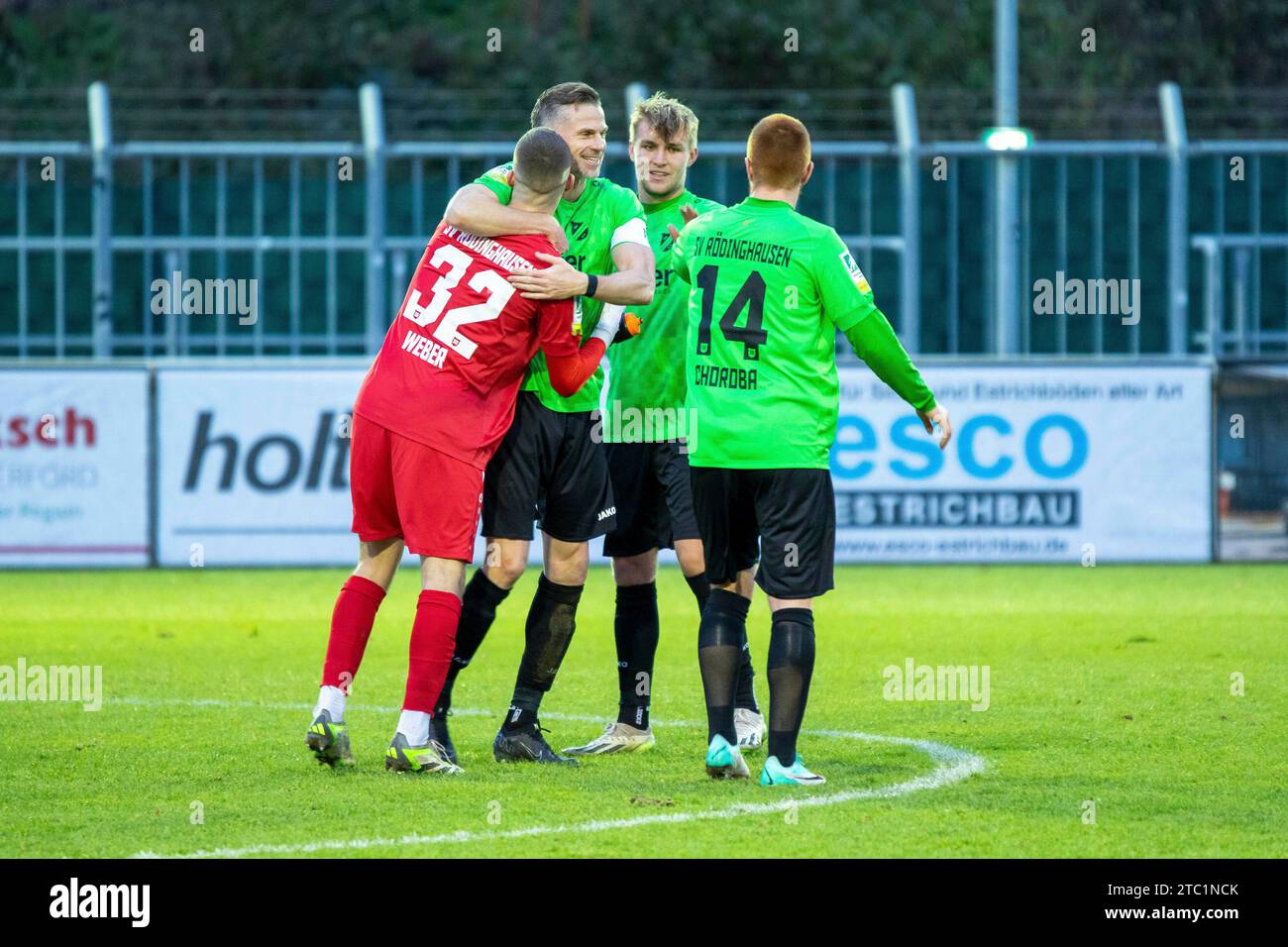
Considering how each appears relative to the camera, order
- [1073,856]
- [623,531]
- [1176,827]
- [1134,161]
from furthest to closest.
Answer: [1134,161], [623,531], [1176,827], [1073,856]

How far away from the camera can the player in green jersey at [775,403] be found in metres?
5.97

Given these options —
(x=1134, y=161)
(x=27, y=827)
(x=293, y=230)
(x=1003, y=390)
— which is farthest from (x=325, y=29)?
(x=27, y=827)

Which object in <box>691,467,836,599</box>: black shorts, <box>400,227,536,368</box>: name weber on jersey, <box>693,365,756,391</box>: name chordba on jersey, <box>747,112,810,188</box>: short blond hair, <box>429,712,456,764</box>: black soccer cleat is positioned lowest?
<box>429,712,456,764</box>: black soccer cleat

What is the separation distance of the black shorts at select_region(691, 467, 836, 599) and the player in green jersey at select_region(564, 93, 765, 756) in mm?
946

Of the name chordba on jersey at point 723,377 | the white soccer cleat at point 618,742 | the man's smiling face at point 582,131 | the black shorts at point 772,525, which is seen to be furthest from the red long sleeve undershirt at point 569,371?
the white soccer cleat at point 618,742

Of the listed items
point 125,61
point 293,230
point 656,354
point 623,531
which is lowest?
point 623,531

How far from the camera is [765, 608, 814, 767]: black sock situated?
5930 mm

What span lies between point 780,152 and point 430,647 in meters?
1.91

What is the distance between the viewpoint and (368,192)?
16.1m

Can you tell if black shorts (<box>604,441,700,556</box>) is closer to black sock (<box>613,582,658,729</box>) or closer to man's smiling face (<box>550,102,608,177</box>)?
black sock (<box>613,582,658,729</box>)

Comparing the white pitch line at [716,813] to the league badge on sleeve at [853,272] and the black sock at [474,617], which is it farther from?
the league badge on sleeve at [853,272]

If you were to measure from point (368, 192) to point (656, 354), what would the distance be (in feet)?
30.9

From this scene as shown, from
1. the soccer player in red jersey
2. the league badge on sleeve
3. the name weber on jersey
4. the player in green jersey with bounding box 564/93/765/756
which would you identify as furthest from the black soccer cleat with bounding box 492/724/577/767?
the league badge on sleeve
